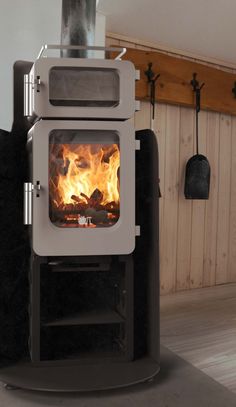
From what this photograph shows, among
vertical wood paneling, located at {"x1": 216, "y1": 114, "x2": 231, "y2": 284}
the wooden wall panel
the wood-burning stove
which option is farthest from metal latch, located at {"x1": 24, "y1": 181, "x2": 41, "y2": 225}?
vertical wood paneling, located at {"x1": 216, "y1": 114, "x2": 231, "y2": 284}

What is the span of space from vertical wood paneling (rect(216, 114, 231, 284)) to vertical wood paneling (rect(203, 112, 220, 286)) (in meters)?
0.04

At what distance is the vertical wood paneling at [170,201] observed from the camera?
2.90 meters

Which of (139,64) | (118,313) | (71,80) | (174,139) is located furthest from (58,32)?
(118,313)

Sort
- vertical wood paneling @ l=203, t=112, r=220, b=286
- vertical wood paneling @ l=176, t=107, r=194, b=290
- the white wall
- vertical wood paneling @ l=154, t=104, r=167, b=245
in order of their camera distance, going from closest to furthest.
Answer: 1. the white wall
2. vertical wood paneling @ l=154, t=104, r=167, b=245
3. vertical wood paneling @ l=176, t=107, r=194, b=290
4. vertical wood paneling @ l=203, t=112, r=220, b=286

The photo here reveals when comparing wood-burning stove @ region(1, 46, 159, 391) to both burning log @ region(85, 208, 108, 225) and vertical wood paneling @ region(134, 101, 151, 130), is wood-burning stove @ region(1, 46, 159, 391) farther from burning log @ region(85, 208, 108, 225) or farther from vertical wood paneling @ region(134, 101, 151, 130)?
vertical wood paneling @ region(134, 101, 151, 130)

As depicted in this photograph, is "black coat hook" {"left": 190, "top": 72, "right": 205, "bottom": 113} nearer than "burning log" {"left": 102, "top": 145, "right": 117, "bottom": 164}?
No

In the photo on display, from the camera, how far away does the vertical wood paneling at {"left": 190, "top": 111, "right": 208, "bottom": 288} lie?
304cm

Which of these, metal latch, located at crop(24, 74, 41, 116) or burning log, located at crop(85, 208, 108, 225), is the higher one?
metal latch, located at crop(24, 74, 41, 116)

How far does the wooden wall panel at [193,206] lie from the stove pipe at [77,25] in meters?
0.99

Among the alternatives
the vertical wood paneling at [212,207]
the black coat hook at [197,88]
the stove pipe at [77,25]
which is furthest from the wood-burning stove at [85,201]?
the vertical wood paneling at [212,207]

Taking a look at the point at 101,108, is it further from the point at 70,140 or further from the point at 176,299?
the point at 176,299

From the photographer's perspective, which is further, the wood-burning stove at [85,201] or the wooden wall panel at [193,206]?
the wooden wall panel at [193,206]

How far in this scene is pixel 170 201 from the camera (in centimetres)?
292

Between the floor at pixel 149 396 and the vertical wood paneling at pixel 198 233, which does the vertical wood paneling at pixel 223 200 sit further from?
the floor at pixel 149 396
